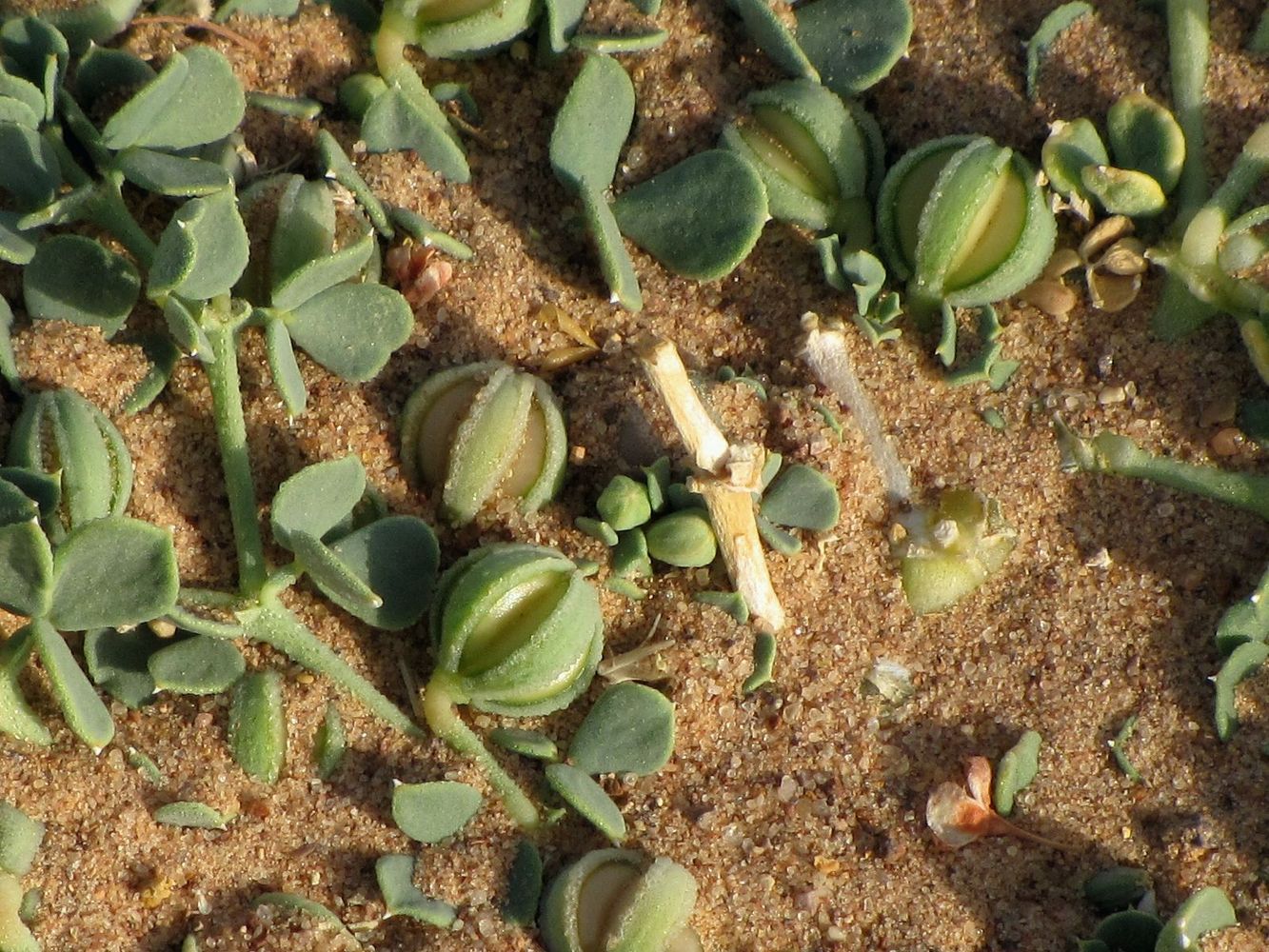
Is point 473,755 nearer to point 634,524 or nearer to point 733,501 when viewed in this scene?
point 634,524

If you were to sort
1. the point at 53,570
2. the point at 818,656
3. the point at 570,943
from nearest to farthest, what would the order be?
the point at 53,570
the point at 570,943
the point at 818,656

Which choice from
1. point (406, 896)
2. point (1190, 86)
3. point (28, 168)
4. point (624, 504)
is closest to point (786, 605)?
point (624, 504)

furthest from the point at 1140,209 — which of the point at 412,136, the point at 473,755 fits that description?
the point at 473,755

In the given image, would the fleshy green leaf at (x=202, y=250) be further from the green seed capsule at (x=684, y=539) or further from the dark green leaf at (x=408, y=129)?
the green seed capsule at (x=684, y=539)

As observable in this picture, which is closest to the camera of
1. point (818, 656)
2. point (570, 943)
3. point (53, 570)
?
point (53, 570)

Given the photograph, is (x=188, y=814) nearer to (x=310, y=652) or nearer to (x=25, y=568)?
(x=310, y=652)

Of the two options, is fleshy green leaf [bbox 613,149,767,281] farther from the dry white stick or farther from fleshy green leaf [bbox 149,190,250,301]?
fleshy green leaf [bbox 149,190,250,301]

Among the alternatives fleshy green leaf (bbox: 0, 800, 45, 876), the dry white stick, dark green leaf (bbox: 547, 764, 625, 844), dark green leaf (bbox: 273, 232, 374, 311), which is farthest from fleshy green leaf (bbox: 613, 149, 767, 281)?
fleshy green leaf (bbox: 0, 800, 45, 876)

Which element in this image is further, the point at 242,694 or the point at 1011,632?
the point at 1011,632
